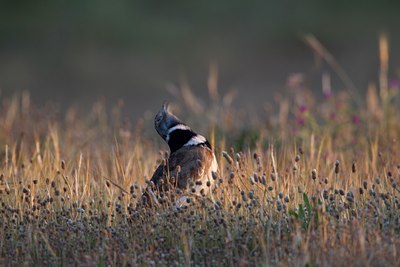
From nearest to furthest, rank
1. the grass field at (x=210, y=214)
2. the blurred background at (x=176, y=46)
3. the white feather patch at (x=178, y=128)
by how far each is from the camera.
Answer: the grass field at (x=210, y=214) < the white feather patch at (x=178, y=128) < the blurred background at (x=176, y=46)

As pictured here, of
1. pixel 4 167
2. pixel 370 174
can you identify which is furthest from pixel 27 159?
pixel 370 174

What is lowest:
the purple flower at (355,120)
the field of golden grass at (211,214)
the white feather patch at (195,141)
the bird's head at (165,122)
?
the field of golden grass at (211,214)

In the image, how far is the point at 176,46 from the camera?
17.4 meters

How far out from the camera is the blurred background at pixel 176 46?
1598 cm

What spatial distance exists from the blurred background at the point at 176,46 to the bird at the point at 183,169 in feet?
24.9

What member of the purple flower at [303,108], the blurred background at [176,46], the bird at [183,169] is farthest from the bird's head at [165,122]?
the blurred background at [176,46]

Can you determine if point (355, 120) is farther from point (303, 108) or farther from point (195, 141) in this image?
point (195, 141)

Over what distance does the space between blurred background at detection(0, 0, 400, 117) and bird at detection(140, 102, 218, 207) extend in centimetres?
760

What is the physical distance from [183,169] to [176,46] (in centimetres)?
1075

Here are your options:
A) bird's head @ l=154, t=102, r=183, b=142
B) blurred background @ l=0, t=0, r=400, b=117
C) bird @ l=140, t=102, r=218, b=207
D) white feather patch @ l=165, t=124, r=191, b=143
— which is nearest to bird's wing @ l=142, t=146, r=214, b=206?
bird @ l=140, t=102, r=218, b=207

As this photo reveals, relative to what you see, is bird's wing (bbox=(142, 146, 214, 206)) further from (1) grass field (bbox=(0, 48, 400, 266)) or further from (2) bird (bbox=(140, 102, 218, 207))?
(1) grass field (bbox=(0, 48, 400, 266))

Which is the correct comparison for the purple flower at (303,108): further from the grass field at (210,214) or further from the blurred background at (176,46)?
the blurred background at (176,46)

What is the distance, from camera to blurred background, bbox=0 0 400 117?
15984mm

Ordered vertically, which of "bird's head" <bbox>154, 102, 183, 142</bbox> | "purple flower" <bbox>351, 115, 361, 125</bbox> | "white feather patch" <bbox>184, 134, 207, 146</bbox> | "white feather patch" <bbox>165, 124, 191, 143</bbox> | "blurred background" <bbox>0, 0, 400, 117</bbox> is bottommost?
"white feather patch" <bbox>184, 134, 207, 146</bbox>
